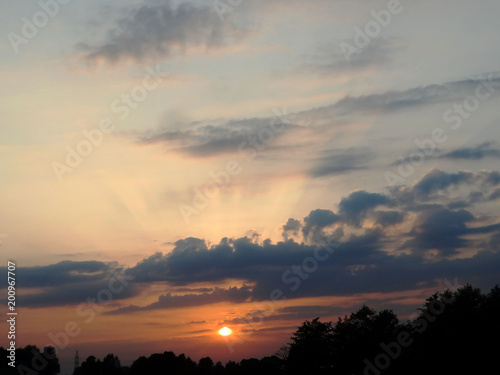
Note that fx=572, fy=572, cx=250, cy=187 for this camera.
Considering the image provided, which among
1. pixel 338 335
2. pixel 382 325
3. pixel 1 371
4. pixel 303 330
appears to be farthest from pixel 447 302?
pixel 1 371

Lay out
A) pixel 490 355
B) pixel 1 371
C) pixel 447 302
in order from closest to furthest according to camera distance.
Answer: pixel 490 355 → pixel 447 302 → pixel 1 371

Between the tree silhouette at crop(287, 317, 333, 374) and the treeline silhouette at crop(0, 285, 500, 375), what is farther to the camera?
the tree silhouette at crop(287, 317, 333, 374)

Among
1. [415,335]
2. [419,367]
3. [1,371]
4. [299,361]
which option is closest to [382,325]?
[299,361]

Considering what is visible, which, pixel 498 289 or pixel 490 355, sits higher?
pixel 498 289

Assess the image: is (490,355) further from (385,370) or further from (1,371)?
(1,371)

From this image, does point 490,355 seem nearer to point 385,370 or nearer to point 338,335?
point 385,370

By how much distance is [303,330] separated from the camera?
14750cm

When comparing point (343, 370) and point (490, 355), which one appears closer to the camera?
point (490, 355)

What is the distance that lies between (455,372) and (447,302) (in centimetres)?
1743

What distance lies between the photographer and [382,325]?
129500mm

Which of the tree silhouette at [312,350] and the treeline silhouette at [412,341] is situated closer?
the treeline silhouette at [412,341]

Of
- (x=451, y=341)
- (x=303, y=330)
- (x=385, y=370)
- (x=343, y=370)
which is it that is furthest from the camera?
Result: (x=303, y=330)

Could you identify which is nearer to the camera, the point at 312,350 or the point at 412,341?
the point at 412,341

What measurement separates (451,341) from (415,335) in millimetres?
14188
